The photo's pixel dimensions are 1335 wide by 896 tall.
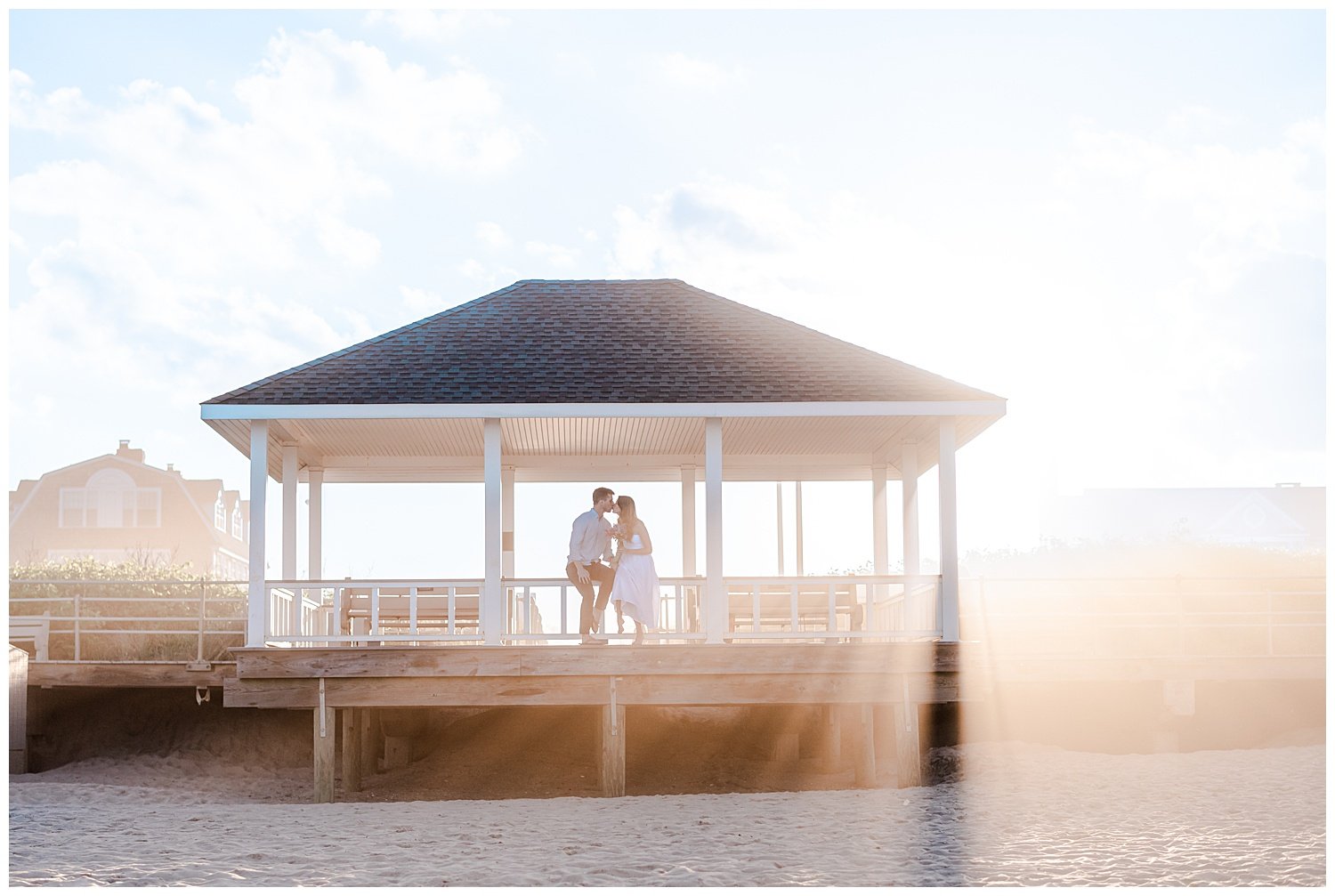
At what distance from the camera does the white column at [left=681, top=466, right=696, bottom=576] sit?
19.6 m

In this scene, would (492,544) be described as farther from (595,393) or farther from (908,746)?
(908,746)

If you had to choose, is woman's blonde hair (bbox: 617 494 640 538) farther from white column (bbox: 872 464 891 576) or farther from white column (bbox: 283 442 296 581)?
white column (bbox: 872 464 891 576)

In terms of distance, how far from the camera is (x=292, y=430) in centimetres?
1662

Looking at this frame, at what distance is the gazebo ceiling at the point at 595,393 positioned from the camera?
15.1 metres

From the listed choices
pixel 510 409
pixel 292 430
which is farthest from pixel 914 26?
pixel 292 430

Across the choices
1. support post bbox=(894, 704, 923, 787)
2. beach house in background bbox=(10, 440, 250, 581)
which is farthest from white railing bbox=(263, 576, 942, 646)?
beach house in background bbox=(10, 440, 250, 581)

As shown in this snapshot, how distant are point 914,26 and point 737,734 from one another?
9557mm

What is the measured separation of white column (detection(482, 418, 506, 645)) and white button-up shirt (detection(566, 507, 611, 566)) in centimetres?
99

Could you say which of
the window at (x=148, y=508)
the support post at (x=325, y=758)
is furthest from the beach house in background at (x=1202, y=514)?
the support post at (x=325, y=758)

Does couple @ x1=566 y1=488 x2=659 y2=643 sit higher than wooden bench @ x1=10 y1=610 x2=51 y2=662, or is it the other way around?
couple @ x1=566 y1=488 x2=659 y2=643

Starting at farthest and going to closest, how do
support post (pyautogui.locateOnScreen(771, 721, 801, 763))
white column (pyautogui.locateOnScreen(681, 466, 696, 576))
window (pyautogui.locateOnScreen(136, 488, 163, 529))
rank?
window (pyautogui.locateOnScreen(136, 488, 163, 529)) < white column (pyautogui.locateOnScreen(681, 466, 696, 576)) < support post (pyautogui.locateOnScreen(771, 721, 801, 763))

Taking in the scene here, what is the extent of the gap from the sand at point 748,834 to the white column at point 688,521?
14.7 ft

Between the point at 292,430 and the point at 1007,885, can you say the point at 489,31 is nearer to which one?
the point at 292,430

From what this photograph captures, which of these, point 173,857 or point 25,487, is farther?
point 25,487
